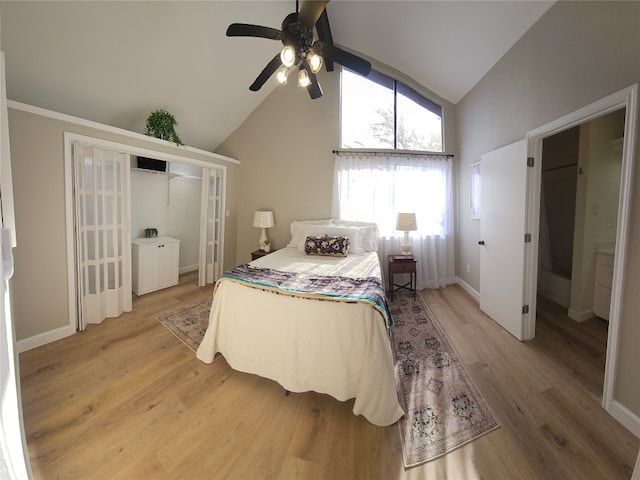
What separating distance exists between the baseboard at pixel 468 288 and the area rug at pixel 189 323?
3350mm

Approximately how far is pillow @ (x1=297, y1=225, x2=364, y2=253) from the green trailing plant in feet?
6.73

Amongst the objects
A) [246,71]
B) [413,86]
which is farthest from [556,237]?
[246,71]

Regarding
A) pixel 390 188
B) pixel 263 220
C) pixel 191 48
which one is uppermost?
pixel 191 48

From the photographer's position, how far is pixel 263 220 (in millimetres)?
3637

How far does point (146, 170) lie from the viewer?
339 centimetres

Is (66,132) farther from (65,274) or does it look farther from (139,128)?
(65,274)

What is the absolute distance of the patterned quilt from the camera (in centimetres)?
147

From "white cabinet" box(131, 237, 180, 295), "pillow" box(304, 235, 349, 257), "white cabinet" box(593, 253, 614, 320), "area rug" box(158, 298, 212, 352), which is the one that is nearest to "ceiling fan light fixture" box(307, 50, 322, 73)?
"pillow" box(304, 235, 349, 257)

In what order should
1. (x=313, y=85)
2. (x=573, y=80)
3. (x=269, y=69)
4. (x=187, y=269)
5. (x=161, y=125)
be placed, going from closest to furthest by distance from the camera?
(x=573, y=80) → (x=269, y=69) → (x=313, y=85) → (x=161, y=125) → (x=187, y=269)

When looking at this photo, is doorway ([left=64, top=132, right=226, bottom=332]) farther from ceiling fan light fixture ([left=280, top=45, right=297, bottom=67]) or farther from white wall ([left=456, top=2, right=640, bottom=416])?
white wall ([left=456, top=2, right=640, bottom=416])

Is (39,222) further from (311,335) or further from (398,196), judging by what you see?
(398,196)

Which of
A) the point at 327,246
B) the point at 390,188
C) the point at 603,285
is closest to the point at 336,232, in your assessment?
the point at 327,246

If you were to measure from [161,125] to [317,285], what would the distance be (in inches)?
111

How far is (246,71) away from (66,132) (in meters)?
2.14
